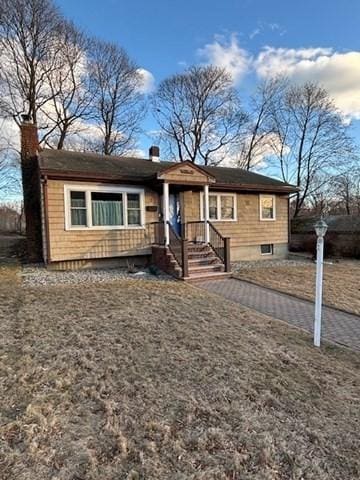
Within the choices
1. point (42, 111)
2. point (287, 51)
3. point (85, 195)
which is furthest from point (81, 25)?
point (85, 195)

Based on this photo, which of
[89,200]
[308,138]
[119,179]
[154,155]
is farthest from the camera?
[308,138]

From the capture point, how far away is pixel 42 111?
22328 mm

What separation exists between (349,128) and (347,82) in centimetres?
625

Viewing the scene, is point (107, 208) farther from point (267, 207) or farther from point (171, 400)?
point (171, 400)

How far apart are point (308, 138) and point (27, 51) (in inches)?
898

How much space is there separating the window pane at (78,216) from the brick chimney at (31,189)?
279cm

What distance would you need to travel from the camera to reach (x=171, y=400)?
294 cm

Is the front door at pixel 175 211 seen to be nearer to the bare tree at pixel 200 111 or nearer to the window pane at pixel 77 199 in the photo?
the window pane at pixel 77 199

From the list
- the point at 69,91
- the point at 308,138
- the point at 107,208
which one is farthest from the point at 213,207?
the point at 308,138

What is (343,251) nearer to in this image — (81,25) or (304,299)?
(304,299)

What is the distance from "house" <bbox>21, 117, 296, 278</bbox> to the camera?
31.6 feet

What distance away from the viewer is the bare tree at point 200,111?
92.1 feet

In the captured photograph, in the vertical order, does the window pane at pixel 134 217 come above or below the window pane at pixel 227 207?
below

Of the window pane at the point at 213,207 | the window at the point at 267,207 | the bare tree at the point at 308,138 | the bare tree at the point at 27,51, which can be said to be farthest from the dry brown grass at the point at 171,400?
the bare tree at the point at 308,138
